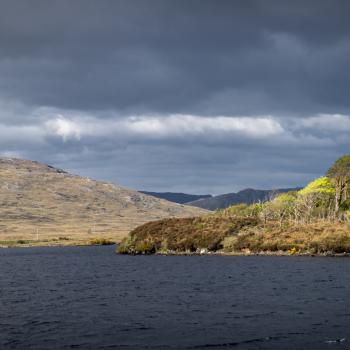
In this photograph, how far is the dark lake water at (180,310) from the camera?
44.1 meters

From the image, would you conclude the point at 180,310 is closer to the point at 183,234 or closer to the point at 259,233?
the point at 259,233

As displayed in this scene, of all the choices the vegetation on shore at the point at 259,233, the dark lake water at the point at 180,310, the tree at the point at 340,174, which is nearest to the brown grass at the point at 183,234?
the vegetation on shore at the point at 259,233

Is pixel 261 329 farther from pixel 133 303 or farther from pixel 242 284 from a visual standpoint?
pixel 242 284

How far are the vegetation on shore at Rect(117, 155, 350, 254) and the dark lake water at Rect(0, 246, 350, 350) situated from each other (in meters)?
40.5

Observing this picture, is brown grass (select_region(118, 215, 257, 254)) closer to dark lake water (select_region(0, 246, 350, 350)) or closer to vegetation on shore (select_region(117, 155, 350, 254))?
vegetation on shore (select_region(117, 155, 350, 254))

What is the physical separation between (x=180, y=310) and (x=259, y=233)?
97.4 metres

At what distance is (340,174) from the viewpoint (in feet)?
630

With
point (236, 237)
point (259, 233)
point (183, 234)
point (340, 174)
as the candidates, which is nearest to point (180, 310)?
point (259, 233)

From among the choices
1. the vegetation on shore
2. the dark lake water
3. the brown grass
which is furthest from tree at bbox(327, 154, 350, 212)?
the dark lake water

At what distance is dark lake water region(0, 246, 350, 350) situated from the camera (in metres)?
44.1

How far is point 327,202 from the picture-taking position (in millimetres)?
199125

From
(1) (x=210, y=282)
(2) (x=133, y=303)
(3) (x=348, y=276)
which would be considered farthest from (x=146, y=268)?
(2) (x=133, y=303)

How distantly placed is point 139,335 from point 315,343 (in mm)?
13930

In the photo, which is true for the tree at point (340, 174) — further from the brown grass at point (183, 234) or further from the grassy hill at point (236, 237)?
the brown grass at point (183, 234)
